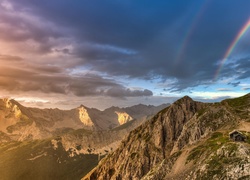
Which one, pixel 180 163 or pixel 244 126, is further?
pixel 244 126

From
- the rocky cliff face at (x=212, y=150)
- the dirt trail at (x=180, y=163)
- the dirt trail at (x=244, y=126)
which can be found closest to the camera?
the rocky cliff face at (x=212, y=150)

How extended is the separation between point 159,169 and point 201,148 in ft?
83.7

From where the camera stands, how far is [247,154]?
8462cm

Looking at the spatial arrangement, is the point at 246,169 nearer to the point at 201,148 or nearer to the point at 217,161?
Answer: the point at 217,161

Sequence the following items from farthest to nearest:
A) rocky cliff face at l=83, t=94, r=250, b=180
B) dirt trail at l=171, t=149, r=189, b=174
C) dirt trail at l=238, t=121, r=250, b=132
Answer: dirt trail at l=238, t=121, r=250, b=132 < dirt trail at l=171, t=149, r=189, b=174 < rocky cliff face at l=83, t=94, r=250, b=180

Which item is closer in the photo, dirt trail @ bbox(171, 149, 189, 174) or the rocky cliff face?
the rocky cliff face

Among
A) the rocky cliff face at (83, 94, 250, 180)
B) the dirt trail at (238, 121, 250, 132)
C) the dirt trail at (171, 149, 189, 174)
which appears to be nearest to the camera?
the rocky cliff face at (83, 94, 250, 180)

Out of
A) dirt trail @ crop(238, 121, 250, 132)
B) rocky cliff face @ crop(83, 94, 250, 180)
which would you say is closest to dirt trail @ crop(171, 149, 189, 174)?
rocky cliff face @ crop(83, 94, 250, 180)

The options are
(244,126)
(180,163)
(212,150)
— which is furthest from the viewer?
(244,126)

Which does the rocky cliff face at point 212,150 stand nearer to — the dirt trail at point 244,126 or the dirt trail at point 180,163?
the dirt trail at point 180,163

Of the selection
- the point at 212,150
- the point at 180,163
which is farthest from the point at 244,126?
the point at 212,150

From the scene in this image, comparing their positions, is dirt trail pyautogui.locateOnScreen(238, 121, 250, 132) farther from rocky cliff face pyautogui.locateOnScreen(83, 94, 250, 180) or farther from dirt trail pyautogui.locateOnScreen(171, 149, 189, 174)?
dirt trail pyautogui.locateOnScreen(171, 149, 189, 174)

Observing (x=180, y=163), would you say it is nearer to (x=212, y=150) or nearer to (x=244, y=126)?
(x=212, y=150)

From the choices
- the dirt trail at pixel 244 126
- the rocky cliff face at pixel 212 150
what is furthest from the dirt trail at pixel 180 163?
the dirt trail at pixel 244 126
